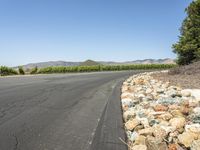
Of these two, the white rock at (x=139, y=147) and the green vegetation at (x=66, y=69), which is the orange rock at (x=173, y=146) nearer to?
the white rock at (x=139, y=147)

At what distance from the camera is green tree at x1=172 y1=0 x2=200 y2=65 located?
24.5 metres

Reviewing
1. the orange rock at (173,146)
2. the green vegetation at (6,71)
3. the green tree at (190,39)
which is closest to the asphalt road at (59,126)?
the orange rock at (173,146)

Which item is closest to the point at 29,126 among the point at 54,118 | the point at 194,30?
the point at 54,118

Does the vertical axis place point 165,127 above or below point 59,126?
above

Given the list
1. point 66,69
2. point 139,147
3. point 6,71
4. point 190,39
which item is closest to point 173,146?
point 139,147

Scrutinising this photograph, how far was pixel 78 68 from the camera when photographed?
174 ft

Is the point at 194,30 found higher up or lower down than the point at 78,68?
higher up

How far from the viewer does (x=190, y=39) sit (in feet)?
82.2

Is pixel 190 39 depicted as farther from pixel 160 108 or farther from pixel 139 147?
pixel 139 147

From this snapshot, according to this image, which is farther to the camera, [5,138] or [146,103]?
[146,103]

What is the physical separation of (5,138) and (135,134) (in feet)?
9.04

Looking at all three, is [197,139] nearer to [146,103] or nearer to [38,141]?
[38,141]

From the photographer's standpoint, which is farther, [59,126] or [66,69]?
[66,69]

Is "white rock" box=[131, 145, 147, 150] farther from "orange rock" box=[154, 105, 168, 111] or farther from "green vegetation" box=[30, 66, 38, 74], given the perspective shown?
"green vegetation" box=[30, 66, 38, 74]
